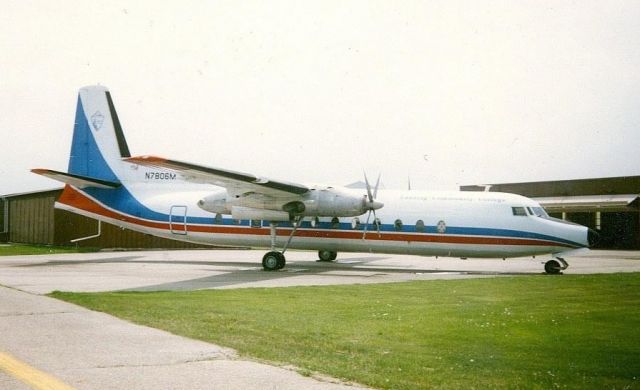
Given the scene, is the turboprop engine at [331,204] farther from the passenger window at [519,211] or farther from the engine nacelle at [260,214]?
the passenger window at [519,211]

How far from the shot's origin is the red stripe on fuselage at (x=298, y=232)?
2250 centimetres

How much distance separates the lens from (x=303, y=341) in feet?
29.1

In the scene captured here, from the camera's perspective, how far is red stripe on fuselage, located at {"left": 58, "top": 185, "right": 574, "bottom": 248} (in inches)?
886

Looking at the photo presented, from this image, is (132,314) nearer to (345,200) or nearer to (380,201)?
(345,200)

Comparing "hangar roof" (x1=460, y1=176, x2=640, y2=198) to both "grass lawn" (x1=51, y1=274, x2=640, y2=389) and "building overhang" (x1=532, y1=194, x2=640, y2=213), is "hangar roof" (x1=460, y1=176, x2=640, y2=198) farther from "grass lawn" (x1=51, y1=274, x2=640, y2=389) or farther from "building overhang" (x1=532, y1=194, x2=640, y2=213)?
"grass lawn" (x1=51, y1=274, x2=640, y2=389)

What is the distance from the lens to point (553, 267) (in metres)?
21.9

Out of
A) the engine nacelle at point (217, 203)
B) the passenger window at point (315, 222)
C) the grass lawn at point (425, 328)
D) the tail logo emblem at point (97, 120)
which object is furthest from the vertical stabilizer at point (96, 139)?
the grass lawn at point (425, 328)

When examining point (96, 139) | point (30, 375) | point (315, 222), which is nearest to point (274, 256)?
point (315, 222)

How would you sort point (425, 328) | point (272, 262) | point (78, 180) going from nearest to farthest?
point (425, 328) < point (272, 262) < point (78, 180)

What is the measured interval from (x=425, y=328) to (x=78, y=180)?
778 inches

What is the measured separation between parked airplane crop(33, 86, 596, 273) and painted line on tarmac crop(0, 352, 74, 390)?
1250 centimetres

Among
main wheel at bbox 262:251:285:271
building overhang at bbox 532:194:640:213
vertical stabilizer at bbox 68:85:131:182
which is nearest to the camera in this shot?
main wheel at bbox 262:251:285:271

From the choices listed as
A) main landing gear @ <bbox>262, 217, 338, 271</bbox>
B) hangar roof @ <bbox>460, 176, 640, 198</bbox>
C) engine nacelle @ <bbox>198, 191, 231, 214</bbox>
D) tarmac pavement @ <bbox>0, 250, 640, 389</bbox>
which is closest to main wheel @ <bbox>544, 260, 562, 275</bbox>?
main landing gear @ <bbox>262, 217, 338, 271</bbox>

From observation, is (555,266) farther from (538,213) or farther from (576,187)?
(576,187)
